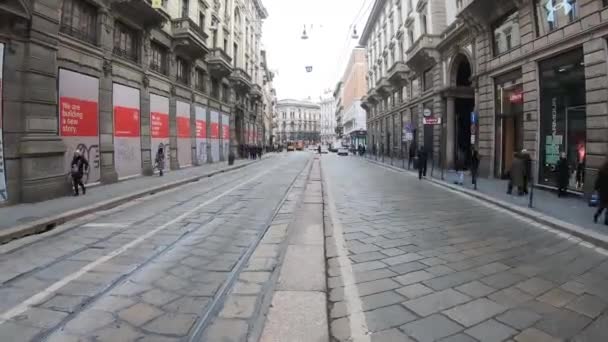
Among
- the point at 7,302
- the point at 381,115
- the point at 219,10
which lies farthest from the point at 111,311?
the point at 381,115

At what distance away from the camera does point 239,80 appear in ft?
127

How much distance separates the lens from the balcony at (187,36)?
2252cm

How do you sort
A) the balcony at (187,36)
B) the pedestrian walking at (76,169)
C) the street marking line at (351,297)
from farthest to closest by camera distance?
the balcony at (187,36)
the pedestrian walking at (76,169)
the street marking line at (351,297)

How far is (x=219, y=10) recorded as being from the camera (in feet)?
108

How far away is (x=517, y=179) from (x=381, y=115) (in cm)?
3602

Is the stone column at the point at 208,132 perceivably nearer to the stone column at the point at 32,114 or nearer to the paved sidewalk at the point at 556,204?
the stone column at the point at 32,114

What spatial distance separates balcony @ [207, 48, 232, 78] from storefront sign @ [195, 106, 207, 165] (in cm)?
326

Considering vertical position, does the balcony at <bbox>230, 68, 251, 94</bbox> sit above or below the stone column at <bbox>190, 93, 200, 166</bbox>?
above

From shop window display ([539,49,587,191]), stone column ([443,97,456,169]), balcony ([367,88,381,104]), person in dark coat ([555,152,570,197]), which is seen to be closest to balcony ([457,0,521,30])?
shop window display ([539,49,587,191])

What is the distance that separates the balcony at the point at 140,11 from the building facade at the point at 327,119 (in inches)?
4837

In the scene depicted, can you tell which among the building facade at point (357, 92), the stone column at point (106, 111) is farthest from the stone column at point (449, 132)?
the building facade at point (357, 92)

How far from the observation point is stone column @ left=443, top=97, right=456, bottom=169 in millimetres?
24953

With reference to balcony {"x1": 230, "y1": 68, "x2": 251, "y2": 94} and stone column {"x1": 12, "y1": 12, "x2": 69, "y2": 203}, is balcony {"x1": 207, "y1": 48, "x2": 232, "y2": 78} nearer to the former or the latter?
balcony {"x1": 230, "y1": 68, "x2": 251, "y2": 94}

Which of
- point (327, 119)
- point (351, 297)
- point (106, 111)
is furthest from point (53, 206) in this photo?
point (327, 119)
